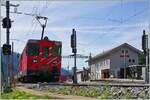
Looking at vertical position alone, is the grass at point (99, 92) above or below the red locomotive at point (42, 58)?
A: below

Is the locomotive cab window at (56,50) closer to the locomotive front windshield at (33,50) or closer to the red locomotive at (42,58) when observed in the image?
the red locomotive at (42,58)

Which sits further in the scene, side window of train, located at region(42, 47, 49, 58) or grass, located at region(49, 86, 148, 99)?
side window of train, located at region(42, 47, 49, 58)

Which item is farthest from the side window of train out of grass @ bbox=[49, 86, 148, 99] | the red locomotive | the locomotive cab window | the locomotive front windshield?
grass @ bbox=[49, 86, 148, 99]

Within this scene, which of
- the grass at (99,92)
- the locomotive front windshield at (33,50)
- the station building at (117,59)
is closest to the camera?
the grass at (99,92)

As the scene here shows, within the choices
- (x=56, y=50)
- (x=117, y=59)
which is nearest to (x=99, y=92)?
(x=56, y=50)

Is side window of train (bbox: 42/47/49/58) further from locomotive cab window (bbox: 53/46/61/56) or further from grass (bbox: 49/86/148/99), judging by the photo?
grass (bbox: 49/86/148/99)

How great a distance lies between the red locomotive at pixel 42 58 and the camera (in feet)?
97.8

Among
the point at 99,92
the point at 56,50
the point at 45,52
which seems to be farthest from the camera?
the point at 45,52

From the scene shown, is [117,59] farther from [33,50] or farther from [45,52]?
[33,50]

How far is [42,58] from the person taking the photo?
29969 mm

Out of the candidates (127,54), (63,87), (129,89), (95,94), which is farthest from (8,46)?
(127,54)

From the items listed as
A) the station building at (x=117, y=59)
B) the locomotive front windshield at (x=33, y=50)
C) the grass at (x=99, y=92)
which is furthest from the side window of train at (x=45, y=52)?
the station building at (x=117, y=59)

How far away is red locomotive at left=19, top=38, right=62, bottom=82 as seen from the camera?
2980 centimetres

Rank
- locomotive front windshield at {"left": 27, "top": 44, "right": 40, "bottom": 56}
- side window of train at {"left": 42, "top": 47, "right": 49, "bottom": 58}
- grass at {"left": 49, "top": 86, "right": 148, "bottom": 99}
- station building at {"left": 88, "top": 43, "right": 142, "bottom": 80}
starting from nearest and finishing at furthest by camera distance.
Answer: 1. grass at {"left": 49, "top": 86, "right": 148, "bottom": 99}
2. locomotive front windshield at {"left": 27, "top": 44, "right": 40, "bottom": 56}
3. side window of train at {"left": 42, "top": 47, "right": 49, "bottom": 58}
4. station building at {"left": 88, "top": 43, "right": 142, "bottom": 80}
